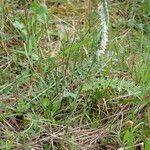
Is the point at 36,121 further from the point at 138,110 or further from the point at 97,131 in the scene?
the point at 138,110

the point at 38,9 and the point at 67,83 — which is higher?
the point at 38,9

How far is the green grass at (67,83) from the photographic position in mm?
1746

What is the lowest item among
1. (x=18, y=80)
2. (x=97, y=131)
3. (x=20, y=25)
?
(x=97, y=131)

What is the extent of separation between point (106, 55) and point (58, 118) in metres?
0.44

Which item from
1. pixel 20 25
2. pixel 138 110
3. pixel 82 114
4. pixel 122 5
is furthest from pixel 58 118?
pixel 122 5

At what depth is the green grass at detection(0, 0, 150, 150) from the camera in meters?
1.75

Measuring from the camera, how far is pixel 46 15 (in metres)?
2.31

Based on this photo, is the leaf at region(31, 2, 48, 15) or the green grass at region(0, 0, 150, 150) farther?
the leaf at region(31, 2, 48, 15)

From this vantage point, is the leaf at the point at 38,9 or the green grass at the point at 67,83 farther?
the leaf at the point at 38,9

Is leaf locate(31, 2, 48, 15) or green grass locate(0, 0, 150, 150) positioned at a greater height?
leaf locate(31, 2, 48, 15)

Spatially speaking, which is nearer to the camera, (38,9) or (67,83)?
(67,83)

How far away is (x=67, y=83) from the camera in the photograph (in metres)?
1.95

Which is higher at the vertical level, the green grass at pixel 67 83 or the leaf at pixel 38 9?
the leaf at pixel 38 9

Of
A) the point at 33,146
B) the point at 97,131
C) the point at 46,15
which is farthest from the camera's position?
the point at 46,15
